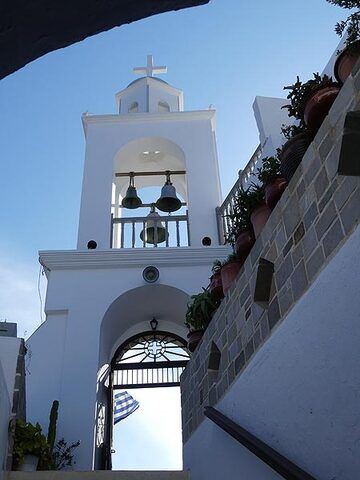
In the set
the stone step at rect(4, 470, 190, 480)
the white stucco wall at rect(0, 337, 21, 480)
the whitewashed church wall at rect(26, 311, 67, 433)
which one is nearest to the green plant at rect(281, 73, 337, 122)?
the white stucco wall at rect(0, 337, 21, 480)

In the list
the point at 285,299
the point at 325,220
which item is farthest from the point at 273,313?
the point at 325,220

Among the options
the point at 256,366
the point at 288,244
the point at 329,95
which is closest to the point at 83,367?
the point at 256,366

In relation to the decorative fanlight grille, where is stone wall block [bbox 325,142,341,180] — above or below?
below

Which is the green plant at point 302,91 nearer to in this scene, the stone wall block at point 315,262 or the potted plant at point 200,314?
the stone wall block at point 315,262

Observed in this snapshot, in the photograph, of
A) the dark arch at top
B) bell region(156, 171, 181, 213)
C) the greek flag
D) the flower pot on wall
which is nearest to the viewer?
the dark arch at top

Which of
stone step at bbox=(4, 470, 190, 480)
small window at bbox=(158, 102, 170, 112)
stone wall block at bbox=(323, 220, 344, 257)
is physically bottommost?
stone step at bbox=(4, 470, 190, 480)

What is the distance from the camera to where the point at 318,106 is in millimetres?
2553

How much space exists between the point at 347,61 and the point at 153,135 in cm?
716

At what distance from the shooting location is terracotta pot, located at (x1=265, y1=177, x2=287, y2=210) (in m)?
2.99

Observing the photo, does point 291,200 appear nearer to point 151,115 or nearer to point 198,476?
point 198,476

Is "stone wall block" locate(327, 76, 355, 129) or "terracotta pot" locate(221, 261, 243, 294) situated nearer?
"stone wall block" locate(327, 76, 355, 129)

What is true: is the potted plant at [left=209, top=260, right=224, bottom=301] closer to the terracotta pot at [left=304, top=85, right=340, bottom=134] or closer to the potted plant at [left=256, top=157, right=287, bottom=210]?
the potted plant at [left=256, top=157, right=287, bottom=210]

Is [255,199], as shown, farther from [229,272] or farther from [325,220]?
[325,220]

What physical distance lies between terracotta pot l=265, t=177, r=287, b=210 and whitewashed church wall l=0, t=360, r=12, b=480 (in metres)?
2.17
